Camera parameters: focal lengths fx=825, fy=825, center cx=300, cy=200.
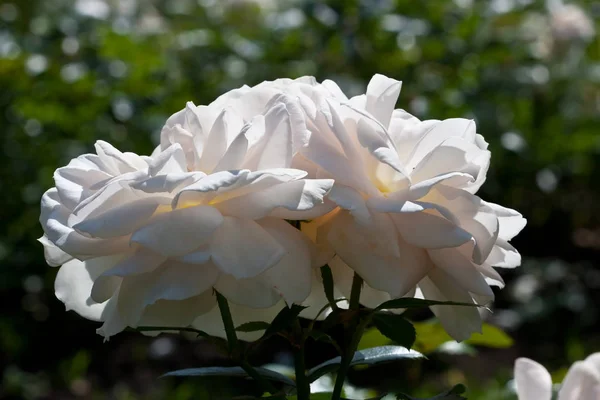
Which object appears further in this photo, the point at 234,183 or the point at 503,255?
the point at 503,255

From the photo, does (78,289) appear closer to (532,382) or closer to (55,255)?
(55,255)

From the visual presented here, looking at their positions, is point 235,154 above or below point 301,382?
above

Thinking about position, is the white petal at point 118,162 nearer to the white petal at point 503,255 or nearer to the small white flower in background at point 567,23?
the white petal at point 503,255

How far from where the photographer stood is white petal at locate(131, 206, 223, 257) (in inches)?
20.1

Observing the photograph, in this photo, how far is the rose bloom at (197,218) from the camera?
0.51 m

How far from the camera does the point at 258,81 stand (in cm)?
284

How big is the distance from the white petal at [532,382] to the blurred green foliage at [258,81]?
5.43ft

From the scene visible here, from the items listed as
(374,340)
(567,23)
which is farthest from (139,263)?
(567,23)

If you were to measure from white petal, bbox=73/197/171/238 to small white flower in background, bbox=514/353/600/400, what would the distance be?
0.96 ft

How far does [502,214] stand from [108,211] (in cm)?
29

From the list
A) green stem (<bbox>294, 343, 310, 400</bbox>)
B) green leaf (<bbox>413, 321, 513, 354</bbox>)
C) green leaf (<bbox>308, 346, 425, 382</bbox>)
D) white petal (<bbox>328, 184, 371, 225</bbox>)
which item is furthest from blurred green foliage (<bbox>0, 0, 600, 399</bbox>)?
white petal (<bbox>328, 184, 371, 225</bbox>)

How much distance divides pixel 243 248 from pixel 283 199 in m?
0.04

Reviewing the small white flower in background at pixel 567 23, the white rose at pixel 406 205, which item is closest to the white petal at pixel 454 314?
the white rose at pixel 406 205

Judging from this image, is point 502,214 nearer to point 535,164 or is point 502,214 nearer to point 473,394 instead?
point 473,394
